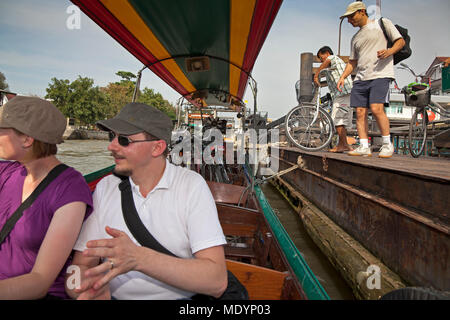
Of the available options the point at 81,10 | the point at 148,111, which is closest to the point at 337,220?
the point at 148,111

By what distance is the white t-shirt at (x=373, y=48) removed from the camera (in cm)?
412

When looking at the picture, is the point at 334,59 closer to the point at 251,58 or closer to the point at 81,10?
the point at 251,58

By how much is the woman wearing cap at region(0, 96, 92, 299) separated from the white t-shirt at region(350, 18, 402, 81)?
4318mm

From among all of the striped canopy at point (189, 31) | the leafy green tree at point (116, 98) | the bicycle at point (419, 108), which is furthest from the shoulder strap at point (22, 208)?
the leafy green tree at point (116, 98)

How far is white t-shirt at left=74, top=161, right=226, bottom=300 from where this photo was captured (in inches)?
50.8

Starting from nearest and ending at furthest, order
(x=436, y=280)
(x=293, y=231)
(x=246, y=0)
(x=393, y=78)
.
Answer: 1. (x=436, y=280)
2. (x=246, y=0)
3. (x=393, y=78)
4. (x=293, y=231)

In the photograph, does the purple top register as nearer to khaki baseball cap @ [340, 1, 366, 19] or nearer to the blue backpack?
khaki baseball cap @ [340, 1, 366, 19]

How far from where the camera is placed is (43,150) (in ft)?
4.98

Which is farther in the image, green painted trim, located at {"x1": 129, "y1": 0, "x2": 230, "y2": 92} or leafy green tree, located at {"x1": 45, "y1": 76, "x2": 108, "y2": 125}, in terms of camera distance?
leafy green tree, located at {"x1": 45, "y1": 76, "x2": 108, "y2": 125}

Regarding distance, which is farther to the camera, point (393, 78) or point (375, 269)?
point (393, 78)

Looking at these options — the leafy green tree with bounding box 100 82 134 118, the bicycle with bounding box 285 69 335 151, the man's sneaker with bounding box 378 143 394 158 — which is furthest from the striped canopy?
the leafy green tree with bounding box 100 82 134 118

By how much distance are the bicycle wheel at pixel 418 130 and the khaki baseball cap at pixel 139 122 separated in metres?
6.03

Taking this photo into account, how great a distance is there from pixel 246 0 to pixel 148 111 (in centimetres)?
214

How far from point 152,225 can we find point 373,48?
14.2 feet
